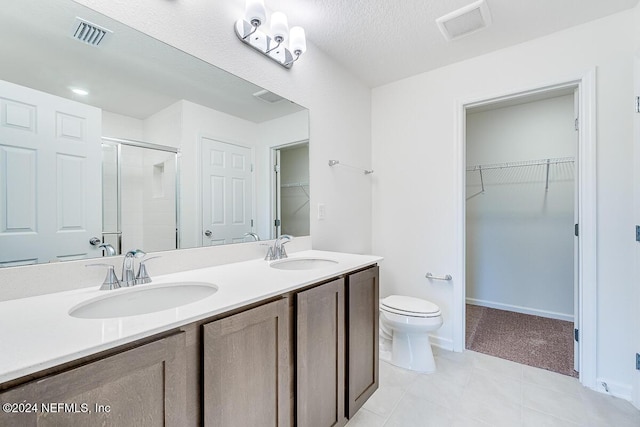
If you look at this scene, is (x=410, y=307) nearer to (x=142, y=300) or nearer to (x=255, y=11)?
(x=142, y=300)

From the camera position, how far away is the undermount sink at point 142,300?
2.98ft

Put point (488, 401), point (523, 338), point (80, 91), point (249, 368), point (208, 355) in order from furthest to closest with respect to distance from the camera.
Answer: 1. point (523, 338)
2. point (488, 401)
3. point (80, 91)
4. point (249, 368)
5. point (208, 355)

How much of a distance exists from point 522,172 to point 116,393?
3654 mm

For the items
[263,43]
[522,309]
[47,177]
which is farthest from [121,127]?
[522,309]

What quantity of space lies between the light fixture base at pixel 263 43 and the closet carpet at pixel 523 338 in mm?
2551

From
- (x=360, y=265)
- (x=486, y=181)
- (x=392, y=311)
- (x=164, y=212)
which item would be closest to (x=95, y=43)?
(x=164, y=212)

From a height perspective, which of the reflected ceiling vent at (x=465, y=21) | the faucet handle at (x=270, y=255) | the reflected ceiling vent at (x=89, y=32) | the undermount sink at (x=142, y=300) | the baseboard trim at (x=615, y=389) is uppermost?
the reflected ceiling vent at (x=465, y=21)

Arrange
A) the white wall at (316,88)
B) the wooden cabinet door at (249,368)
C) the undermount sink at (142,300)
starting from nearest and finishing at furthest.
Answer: the wooden cabinet door at (249,368), the undermount sink at (142,300), the white wall at (316,88)

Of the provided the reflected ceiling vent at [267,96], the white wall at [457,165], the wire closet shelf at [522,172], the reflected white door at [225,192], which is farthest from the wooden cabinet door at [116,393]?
the wire closet shelf at [522,172]

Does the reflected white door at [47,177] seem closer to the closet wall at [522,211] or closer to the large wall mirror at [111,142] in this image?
the large wall mirror at [111,142]

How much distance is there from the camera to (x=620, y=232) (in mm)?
1708

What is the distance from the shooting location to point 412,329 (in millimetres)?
1934

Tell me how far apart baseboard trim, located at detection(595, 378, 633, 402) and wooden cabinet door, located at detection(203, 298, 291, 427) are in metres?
1.98

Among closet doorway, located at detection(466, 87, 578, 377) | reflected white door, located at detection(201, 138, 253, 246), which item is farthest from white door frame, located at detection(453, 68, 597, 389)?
reflected white door, located at detection(201, 138, 253, 246)
